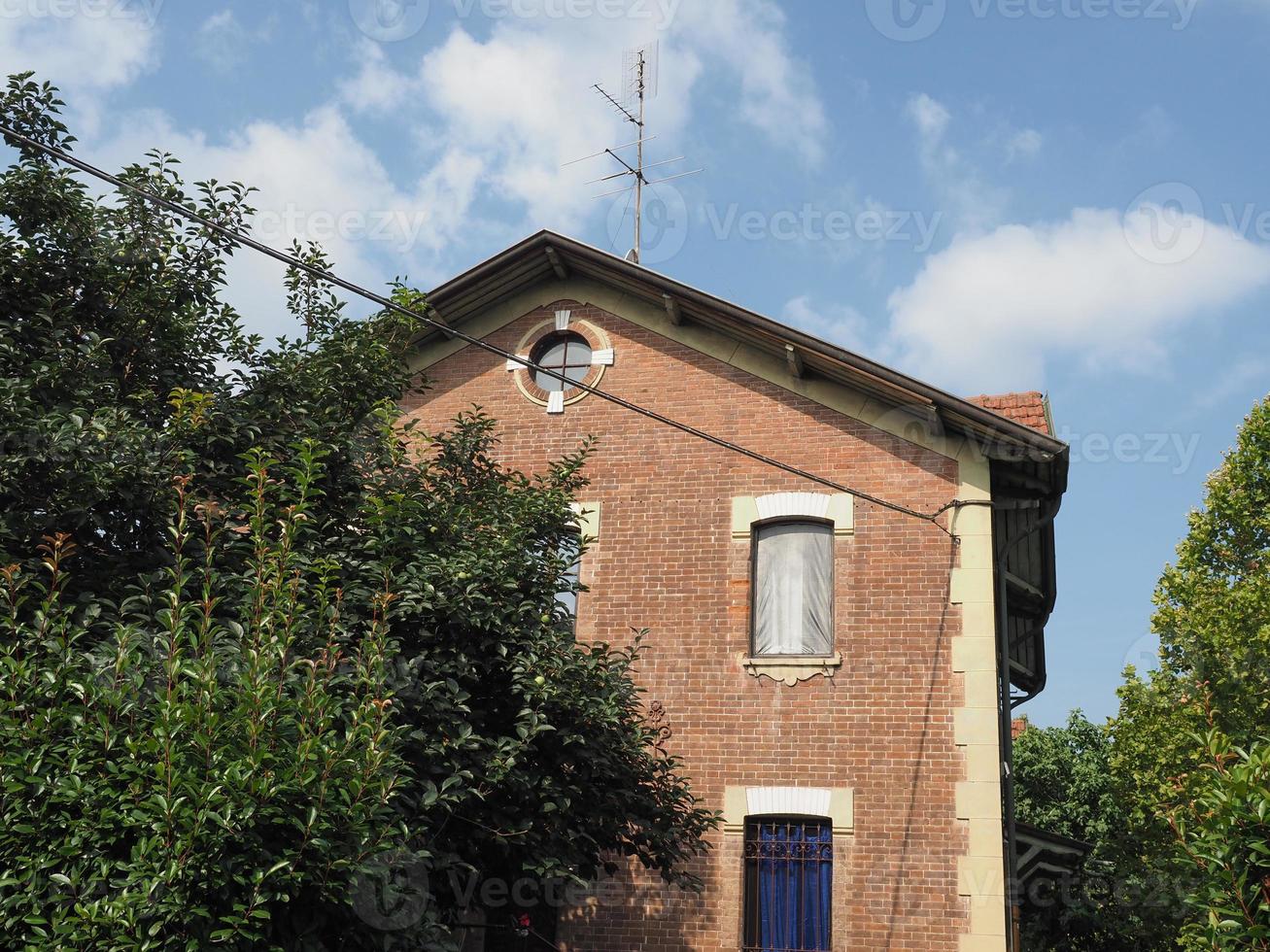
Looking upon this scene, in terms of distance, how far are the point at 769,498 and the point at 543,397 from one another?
3.31 metres

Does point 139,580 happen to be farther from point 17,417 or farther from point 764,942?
point 764,942

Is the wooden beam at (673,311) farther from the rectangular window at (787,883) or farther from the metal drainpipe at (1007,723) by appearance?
the rectangular window at (787,883)

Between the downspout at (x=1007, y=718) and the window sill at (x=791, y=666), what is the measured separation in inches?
73.2

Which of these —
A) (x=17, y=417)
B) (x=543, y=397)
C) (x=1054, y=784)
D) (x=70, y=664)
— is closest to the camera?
(x=70, y=664)

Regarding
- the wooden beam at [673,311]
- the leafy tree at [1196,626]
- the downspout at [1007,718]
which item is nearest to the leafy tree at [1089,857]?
the leafy tree at [1196,626]

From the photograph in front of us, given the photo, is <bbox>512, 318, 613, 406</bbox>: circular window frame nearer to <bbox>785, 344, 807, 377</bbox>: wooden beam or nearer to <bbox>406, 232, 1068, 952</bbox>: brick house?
<bbox>406, 232, 1068, 952</bbox>: brick house

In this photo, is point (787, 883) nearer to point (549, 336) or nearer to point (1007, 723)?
→ point (1007, 723)

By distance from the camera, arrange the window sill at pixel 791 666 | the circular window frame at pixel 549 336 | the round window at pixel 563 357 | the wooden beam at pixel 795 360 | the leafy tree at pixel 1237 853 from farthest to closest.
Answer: the round window at pixel 563 357 → the circular window frame at pixel 549 336 → the wooden beam at pixel 795 360 → the window sill at pixel 791 666 → the leafy tree at pixel 1237 853

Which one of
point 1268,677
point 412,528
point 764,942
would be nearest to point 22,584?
point 412,528

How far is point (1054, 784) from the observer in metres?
34.4

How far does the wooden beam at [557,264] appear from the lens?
51.2 feet

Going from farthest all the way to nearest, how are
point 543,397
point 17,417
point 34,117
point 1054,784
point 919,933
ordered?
point 1054,784
point 543,397
point 919,933
point 34,117
point 17,417

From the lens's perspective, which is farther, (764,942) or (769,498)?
(769,498)

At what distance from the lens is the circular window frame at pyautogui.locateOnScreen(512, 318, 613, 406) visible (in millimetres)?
15531
